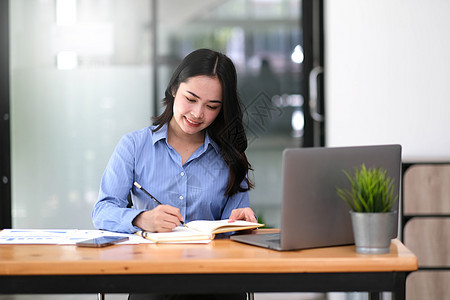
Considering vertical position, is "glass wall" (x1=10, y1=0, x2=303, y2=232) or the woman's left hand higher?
"glass wall" (x1=10, y1=0, x2=303, y2=232)

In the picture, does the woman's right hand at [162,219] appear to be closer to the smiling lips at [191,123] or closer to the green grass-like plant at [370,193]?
the smiling lips at [191,123]

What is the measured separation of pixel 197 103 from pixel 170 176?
11.6 inches

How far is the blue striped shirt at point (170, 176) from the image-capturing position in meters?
2.25

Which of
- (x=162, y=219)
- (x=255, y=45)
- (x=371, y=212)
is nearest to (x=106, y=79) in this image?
(x=255, y=45)

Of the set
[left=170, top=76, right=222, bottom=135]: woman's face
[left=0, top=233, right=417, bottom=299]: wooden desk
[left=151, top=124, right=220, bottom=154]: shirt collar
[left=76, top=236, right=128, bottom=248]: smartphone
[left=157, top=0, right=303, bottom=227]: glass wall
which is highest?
[left=157, top=0, right=303, bottom=227]: glass wall

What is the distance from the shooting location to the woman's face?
2.23m

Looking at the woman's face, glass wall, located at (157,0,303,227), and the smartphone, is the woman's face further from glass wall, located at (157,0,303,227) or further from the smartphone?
glass wall, located at (157,0,303,227)

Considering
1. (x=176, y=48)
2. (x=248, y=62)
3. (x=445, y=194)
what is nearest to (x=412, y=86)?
(x=445, y=194)

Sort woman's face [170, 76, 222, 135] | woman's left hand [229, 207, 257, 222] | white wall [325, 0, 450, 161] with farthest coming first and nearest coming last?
white wall [325, 0, 450, 161] < woman's face [170, 76, 222, 135] < woman's left hand [229, 207, 257, 222]

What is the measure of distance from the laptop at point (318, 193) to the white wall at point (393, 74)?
2121 mm

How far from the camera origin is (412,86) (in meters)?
3.78

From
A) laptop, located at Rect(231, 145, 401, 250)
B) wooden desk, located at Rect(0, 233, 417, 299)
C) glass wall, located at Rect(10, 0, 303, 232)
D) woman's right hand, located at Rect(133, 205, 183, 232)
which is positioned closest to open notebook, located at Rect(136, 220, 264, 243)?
woman's right hand, located at Rect(133, 205, 183, 232)

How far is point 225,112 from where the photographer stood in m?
2.28

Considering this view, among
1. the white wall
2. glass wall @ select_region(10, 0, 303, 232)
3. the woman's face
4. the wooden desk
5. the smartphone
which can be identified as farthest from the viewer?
glass wall @ select_region(10, 0, 303, 232)
